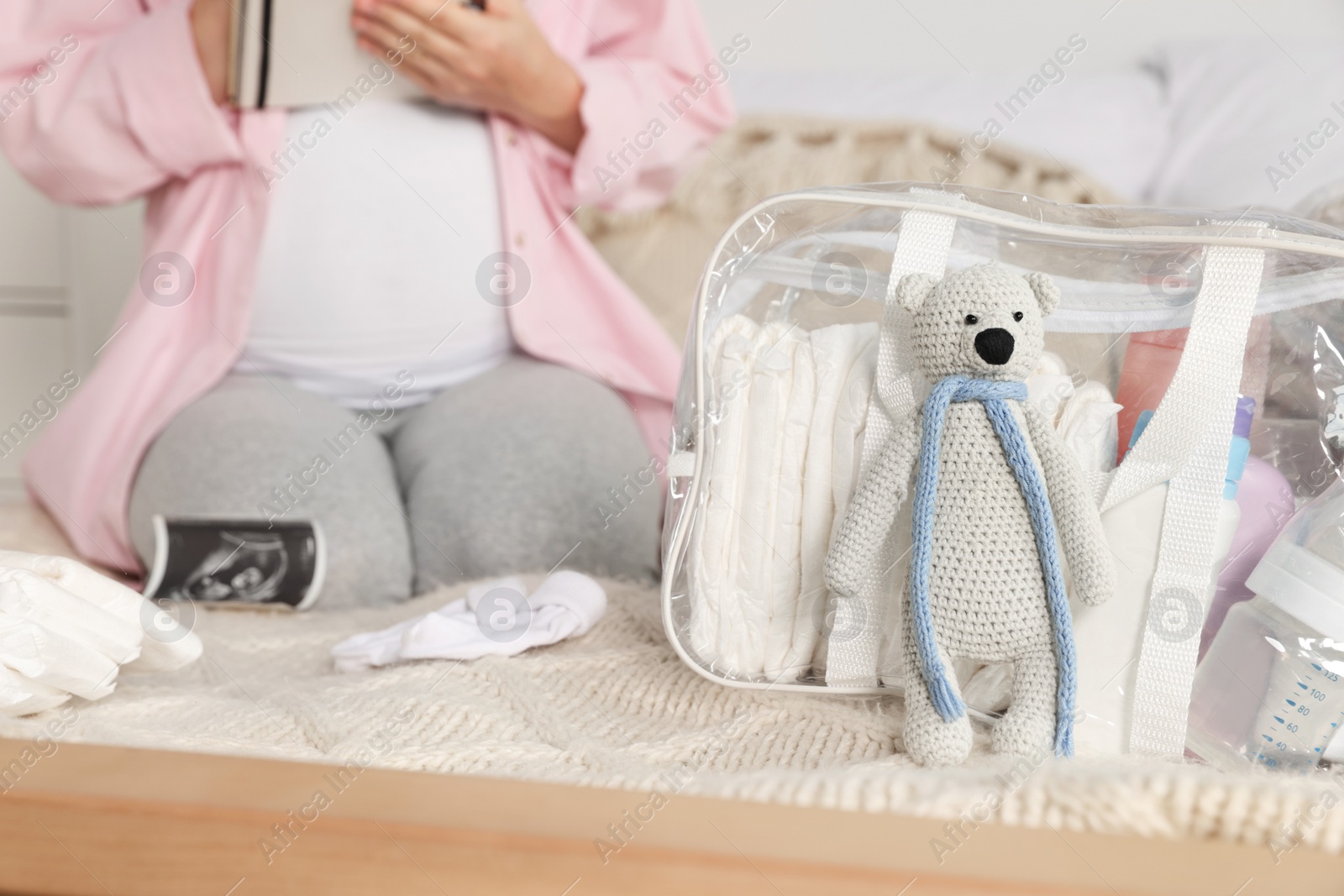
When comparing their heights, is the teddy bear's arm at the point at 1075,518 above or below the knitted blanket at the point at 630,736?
above

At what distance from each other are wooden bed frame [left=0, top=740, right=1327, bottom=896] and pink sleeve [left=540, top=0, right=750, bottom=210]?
0.73 m

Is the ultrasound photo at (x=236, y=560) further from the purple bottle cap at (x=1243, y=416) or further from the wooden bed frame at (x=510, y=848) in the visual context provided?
the purple bottle cap at (x=1243, y=416)

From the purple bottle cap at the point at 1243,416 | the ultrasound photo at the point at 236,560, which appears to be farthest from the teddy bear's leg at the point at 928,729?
the ultrasound photo at the point at 236,560

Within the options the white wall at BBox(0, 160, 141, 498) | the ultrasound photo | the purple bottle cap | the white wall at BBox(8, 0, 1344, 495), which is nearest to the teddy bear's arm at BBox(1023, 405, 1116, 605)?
the purple bottle cap

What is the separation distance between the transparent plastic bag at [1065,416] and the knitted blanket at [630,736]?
4 centimetres

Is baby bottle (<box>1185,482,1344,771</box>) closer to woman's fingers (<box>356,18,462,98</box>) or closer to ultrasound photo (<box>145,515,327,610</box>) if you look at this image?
ultrasound photo (<box>145,515,327,610</box>)

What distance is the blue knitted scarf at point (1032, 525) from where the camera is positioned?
477mm

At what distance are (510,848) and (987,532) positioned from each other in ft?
0.92

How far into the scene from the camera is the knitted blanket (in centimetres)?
35

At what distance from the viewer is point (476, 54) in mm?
871

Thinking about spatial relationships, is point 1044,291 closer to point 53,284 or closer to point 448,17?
point 448,17

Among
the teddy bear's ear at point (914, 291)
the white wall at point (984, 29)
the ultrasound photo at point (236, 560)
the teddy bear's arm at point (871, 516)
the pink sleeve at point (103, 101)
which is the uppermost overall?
the white wall at point (984, 29)

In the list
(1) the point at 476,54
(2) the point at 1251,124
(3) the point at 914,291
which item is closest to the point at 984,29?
(2) the point at 1251,124

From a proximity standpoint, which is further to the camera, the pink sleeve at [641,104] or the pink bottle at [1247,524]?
the pink sleeve at [641,104]
